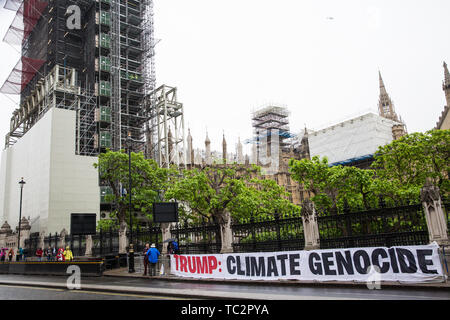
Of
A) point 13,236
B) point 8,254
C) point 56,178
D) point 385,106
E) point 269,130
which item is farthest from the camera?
point 385,106

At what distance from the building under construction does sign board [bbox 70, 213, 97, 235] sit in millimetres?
23048

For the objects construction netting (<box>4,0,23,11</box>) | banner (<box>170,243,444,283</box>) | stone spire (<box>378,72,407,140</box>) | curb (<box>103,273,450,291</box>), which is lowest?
curb (<box>103,273,450,291</box>)

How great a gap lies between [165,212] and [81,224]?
27.4 ft

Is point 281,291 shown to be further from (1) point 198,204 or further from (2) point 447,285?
(1) point 198,204

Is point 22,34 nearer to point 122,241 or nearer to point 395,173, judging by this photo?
point 122,241

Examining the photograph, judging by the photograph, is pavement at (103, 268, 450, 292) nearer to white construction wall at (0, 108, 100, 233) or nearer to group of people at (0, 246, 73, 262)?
group of people at (0, 246, 73, 262)

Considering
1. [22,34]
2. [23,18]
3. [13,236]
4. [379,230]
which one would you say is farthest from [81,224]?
[22,34]

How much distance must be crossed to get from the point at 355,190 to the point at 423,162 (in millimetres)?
6325

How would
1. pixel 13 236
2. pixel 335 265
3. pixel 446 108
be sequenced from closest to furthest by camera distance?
pixel 335 265 → pixel 13 236 → pixel 446 108

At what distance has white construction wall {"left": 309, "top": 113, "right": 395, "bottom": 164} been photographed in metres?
60.8

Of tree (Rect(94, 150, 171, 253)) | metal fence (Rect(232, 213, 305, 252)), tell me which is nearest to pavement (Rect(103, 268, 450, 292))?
metal fence (Rect(232, 213, 305, 252))

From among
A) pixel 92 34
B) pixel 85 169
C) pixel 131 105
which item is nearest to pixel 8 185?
pixel 85 169

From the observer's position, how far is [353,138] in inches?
2506

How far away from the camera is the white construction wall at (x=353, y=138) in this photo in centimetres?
6075
